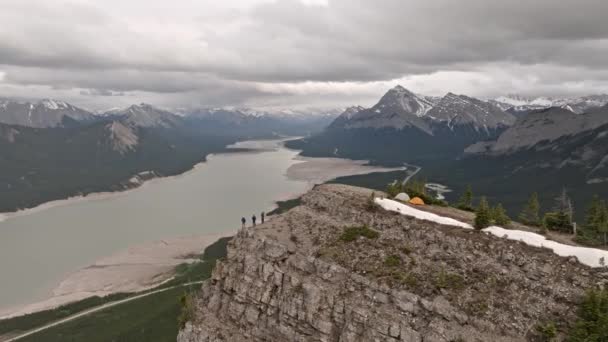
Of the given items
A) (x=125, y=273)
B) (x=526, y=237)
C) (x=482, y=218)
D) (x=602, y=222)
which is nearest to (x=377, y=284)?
(x=482, y=218)

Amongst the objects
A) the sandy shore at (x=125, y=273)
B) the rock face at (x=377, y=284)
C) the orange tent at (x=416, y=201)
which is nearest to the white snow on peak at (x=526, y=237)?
the rock face at (x=377, y=284)

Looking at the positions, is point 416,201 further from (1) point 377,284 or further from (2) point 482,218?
(1) point 377,284

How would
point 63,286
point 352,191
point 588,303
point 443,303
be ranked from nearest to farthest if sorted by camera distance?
point 588,303
point 443,303
point 352,191
point 63,286

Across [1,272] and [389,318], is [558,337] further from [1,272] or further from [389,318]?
[1,272]

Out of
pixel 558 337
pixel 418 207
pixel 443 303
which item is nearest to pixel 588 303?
pixel 558 337

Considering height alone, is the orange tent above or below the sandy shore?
above

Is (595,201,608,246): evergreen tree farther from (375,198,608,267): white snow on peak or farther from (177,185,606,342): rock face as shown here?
(177,185,606,342): rock face

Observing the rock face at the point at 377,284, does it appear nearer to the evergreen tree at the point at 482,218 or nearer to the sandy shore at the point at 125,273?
the evergreen tree at the point at 482,218

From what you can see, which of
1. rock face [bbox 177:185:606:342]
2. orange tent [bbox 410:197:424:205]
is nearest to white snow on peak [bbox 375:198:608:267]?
rock face [bbox 177:185:606:342]
